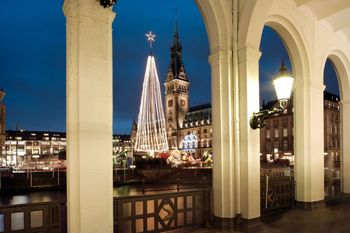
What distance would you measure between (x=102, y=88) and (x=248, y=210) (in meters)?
4.48

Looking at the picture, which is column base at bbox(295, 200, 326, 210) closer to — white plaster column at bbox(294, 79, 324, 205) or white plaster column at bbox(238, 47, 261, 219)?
white plaster column at bbox(294, 79, 324, 205)

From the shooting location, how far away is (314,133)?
34.8 ft

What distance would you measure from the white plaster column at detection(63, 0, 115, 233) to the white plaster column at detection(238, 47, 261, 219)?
3.49 metres

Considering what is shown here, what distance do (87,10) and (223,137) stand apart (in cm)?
423

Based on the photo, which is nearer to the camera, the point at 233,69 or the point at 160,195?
the point at 160,195

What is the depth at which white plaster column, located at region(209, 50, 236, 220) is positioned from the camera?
7.60m

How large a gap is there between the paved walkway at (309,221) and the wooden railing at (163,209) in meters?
0.42

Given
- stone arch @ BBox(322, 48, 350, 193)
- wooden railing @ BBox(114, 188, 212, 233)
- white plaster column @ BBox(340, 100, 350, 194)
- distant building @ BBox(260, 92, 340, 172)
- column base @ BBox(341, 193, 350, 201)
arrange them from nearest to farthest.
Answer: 1. wooden railing @ BBox(114, 188, 212, 233)
2. column base @ BBox(341, 193, 350, 201)
3. stone arch @ BBox(322, 48, 350, 193)
4. white plaster column @ BBox(340, 100, 350, 194)
5. distant building @ BBox(260, 92, 340, 172)

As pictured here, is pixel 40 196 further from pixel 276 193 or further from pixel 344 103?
pixel 344 103

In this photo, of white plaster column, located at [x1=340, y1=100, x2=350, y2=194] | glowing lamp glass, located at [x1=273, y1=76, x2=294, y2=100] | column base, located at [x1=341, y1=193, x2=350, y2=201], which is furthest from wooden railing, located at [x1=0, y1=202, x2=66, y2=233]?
white plaster column, located at [x1=340, y1=100, x2=350, y2=194]

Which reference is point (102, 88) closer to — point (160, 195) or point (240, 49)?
point (160, 195)

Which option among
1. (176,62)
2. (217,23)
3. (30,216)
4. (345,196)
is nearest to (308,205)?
(345,196)

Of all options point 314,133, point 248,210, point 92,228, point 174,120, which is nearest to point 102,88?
point 92,228

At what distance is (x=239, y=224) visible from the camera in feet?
24.8
